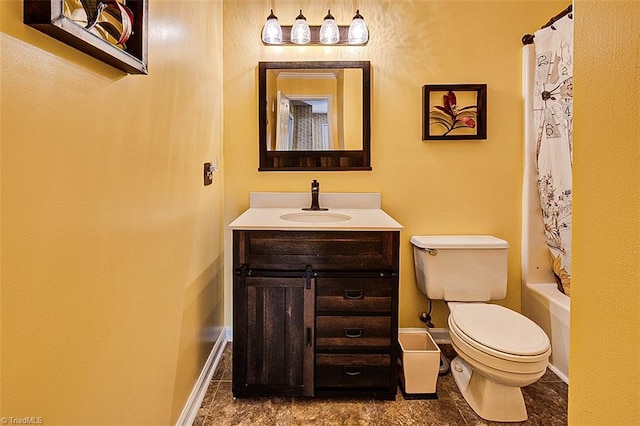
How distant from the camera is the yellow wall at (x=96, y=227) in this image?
0.68 m

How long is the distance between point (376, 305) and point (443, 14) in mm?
1813

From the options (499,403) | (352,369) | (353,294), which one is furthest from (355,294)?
(499,403)

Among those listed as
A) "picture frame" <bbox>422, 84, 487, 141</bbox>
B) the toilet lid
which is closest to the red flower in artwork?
"picture frame" <bbox>422, 84, 487, 141</bbox>

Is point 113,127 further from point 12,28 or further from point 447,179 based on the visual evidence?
point 447,179

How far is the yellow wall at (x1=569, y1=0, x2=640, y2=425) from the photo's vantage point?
615 mm

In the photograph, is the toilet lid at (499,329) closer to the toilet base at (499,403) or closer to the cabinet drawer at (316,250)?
the toilet base at (499,403)

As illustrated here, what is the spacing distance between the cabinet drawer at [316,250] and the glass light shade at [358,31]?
1.22 meters

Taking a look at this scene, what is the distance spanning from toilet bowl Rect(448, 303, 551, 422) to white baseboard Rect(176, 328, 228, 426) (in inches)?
49.4

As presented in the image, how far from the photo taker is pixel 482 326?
5.81ft

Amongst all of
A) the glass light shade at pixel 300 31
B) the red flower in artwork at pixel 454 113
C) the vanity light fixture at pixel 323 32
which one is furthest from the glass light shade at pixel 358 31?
the red flower in artwork at pixel 454 113

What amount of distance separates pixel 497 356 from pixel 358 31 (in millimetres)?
1878

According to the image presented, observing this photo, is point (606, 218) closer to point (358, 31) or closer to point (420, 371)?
point (420, 371)

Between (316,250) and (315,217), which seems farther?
(315,217)

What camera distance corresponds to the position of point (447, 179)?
239cm
